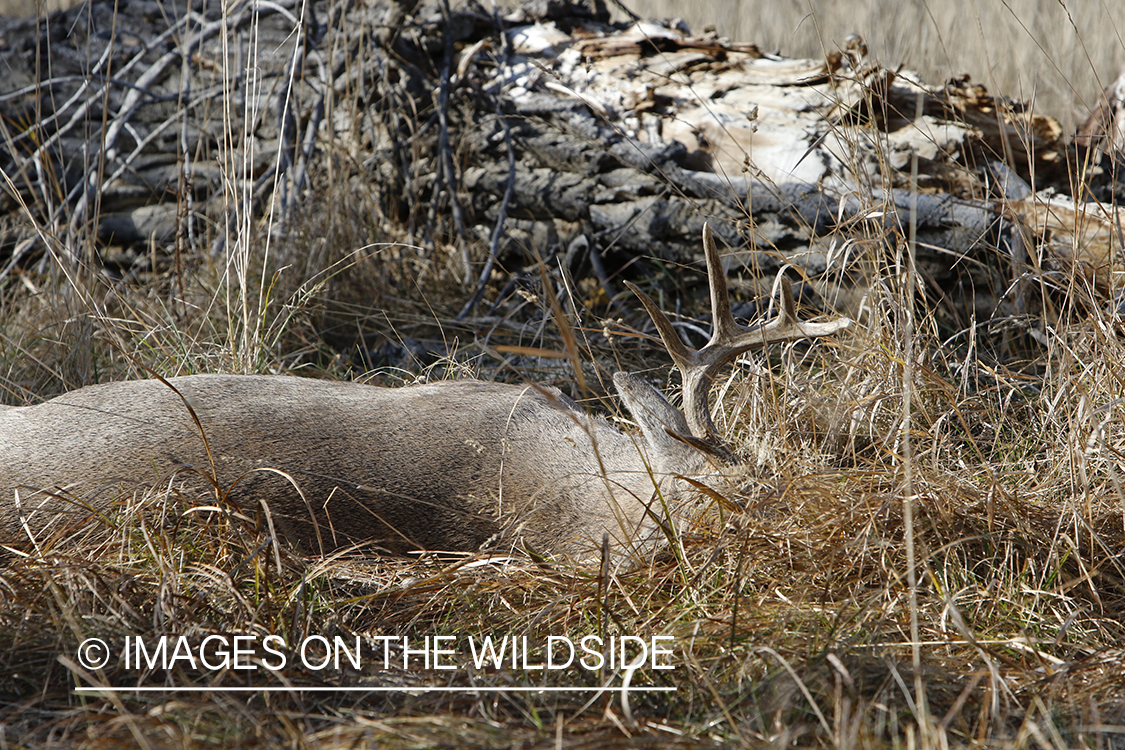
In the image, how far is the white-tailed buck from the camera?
96.7 inches

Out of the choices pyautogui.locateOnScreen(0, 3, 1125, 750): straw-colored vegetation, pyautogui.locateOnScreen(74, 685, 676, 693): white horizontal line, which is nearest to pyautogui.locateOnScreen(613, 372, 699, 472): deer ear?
pyautogui.locateOnScreen(0, 3, 1125, 750): straw-colored vegetation

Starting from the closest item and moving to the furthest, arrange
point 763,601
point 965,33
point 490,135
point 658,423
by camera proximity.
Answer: point 763,601 → point 658,423 → point 490,135 → point 965,33

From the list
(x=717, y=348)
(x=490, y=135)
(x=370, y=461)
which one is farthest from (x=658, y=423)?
(x=490, y=135)

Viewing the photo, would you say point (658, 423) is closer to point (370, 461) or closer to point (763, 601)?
point (763, 601)

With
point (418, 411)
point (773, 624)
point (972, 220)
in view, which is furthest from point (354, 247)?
point (773, 624)

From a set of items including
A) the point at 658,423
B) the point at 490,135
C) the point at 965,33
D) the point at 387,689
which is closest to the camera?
the point at 387,689

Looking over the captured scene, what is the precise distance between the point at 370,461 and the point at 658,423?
795 millimetres

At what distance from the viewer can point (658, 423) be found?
255 centimetres

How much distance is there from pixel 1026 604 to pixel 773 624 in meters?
0.61

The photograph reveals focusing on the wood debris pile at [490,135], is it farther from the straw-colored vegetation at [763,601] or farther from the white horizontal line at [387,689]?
the white horizontal line at [387,689]

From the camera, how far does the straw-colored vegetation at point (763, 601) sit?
5.54 ft

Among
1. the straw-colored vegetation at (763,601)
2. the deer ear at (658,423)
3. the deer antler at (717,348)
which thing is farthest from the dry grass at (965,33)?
the deer ear at (658,423)

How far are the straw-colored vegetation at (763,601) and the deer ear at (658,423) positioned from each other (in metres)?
0.16

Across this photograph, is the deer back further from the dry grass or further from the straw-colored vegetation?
the dry grass
